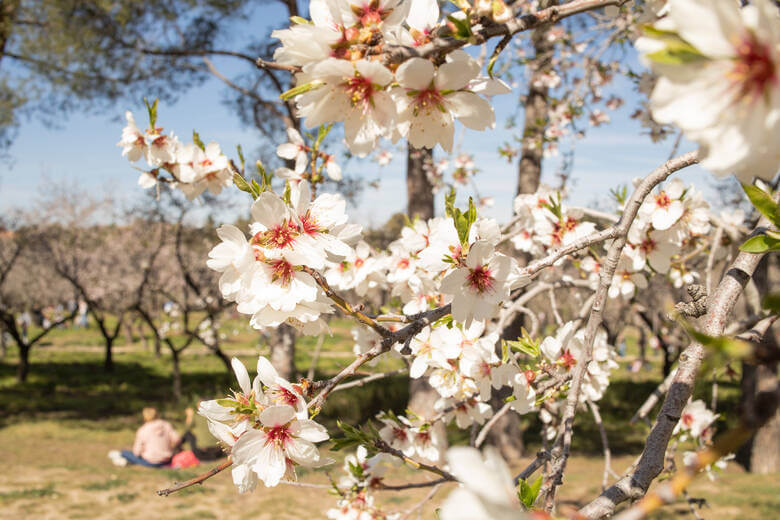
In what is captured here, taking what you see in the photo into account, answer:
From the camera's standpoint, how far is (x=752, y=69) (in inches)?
19.9

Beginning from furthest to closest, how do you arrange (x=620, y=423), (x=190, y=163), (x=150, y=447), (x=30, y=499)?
(x=620, y=423) → (x=150, y=447) → (x=30, y=499) → (x=190, y=163)

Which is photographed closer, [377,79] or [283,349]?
[377,79]

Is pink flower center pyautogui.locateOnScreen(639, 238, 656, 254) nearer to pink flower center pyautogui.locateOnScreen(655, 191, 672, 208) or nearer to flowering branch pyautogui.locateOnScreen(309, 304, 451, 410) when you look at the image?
pink flower center pyautogui.locateOnScreen(655, 191, 672, 208)

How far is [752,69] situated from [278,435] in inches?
34.4

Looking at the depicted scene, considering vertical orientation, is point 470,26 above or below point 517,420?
above

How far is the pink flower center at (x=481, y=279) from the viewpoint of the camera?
1.11 metres

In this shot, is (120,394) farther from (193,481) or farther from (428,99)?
(428,99)

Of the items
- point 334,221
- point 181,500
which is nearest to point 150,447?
point 181,500

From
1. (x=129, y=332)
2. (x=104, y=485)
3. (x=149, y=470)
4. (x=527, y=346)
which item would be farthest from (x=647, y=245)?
(x=129, y=332)

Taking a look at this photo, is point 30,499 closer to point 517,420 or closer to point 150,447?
point 150,447

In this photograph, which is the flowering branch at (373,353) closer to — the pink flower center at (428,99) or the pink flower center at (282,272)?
the pink flower center at (282,272)

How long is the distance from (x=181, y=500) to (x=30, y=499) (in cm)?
141

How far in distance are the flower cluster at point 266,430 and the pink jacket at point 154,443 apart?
24.2 feet

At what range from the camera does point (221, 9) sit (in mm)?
7977
